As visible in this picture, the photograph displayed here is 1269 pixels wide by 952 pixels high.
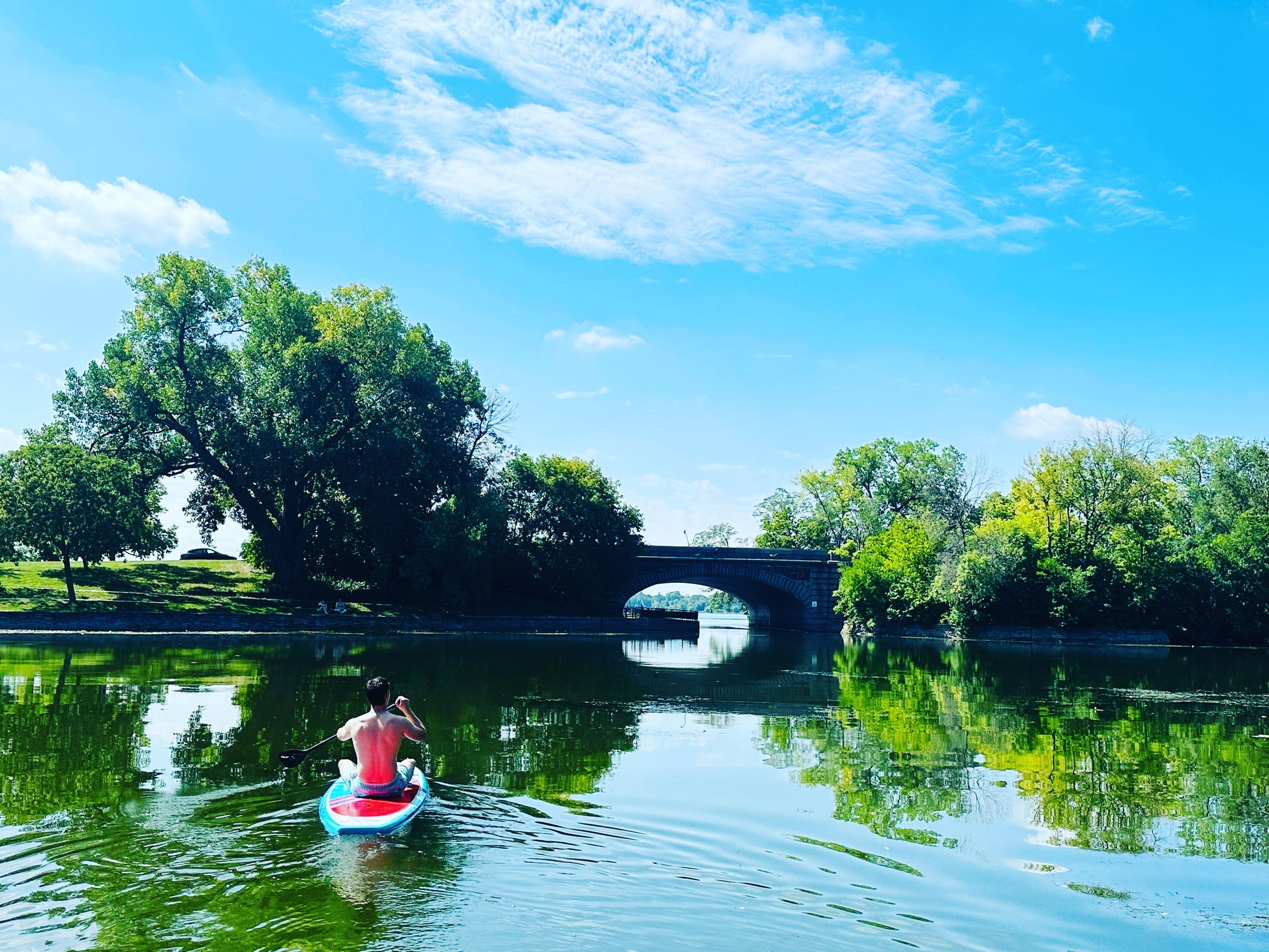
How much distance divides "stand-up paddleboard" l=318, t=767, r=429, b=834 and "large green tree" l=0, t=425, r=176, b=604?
4157 centimetres

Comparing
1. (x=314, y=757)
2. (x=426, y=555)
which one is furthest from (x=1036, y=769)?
(x=426, y=555)

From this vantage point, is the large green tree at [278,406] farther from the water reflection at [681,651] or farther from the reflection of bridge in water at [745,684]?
the reflection of bridge in water at [745,684]

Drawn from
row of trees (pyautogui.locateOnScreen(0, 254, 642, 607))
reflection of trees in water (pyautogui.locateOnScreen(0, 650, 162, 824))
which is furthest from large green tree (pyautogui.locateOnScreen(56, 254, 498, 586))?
reflection of trees in water (pyautogui.locateOnScreen(0, 650, 162, 824))

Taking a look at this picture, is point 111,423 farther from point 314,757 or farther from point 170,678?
point 314,757

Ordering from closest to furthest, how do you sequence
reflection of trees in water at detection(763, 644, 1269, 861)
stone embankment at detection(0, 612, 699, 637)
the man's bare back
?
the man's bare back
reflection of trees in water at detection(763, 644, 1269, 861)
stone embankment at detection(0, 612, 699, 637)

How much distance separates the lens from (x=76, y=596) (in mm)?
47188

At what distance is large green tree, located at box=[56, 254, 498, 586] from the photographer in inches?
2009

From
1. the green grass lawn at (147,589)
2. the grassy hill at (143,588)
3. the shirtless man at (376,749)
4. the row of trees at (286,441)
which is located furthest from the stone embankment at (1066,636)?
the shirtless man at (376,749)

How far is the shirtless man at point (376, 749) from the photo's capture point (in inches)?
394

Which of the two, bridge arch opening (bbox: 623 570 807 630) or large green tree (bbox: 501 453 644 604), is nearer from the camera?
large green tree (bbox: 501 453 644 604)

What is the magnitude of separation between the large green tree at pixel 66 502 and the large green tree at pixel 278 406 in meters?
4.08

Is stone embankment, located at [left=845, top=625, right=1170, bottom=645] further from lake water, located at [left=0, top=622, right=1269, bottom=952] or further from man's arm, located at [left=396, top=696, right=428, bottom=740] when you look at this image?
man's arm, located at [left=396, top=696, right=428, bottom=740]

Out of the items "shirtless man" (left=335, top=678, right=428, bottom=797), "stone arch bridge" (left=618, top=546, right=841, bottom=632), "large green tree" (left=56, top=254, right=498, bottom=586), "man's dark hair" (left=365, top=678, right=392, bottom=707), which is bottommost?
"shirtless man" (left=335, top=678, right=428, bottom=797)

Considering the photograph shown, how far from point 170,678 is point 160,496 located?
41.7 m
